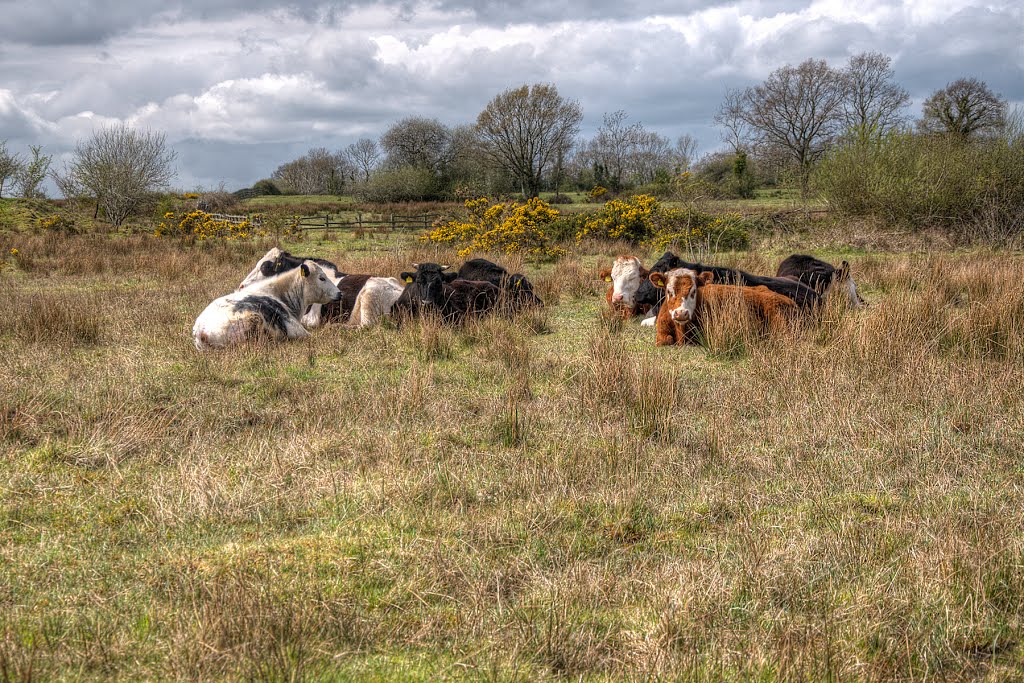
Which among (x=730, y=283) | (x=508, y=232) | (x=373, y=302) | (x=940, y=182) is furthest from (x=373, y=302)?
(x=940, y=182)

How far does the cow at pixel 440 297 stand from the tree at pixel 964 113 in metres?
18.2

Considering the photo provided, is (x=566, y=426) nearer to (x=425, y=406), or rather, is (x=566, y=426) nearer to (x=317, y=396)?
(x=425, y=406)

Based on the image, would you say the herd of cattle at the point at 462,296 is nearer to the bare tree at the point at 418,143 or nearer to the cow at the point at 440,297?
the cow at the point at 440,297

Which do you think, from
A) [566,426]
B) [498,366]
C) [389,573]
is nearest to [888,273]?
[498,366]

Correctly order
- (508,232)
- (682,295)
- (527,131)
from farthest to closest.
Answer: (527,131) < (508,232) < (682,295)

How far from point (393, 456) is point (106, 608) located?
2045mm

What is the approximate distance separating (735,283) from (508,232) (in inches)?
406

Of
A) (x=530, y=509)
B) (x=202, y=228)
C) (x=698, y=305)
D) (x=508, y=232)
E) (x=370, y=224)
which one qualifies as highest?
(x=370, y=224)

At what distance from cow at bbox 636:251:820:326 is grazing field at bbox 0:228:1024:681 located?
1.16 metres

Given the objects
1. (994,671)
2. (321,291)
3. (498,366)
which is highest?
(321,291)

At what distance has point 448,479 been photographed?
4.66m

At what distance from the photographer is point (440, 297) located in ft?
34.2

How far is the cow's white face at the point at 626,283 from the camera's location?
10.9m

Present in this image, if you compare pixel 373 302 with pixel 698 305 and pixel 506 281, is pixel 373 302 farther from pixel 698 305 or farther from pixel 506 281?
pixel 698 305
